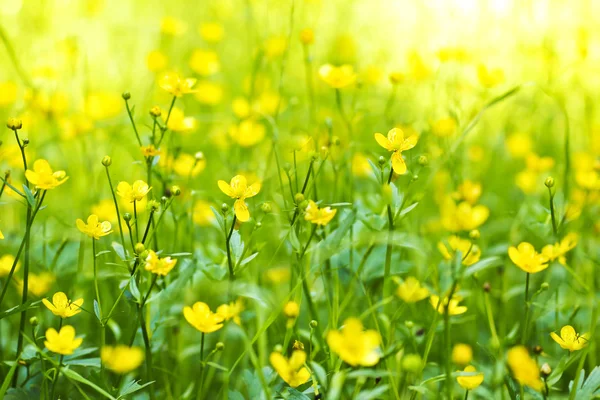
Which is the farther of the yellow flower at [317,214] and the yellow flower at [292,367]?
the yellow flower at [317,214]

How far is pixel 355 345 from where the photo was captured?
2.62 ft

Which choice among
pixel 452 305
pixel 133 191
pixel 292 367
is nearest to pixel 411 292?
pixel 452 305

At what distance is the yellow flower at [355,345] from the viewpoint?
79cm

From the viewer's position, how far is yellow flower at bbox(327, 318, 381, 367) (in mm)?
786

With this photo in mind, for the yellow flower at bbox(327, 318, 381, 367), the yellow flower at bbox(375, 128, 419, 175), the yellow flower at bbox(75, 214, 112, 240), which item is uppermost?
the yellow flower at bbox(375, 128, 419, 175)

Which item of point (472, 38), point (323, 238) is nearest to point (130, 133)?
point (323, 238)

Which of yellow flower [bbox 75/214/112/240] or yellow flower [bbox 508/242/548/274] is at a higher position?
yellow flower [bbox 75/214/112/240]

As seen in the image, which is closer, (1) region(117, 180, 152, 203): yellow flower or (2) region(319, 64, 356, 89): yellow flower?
(1) region(117, 180, 152, 203): yellow flower

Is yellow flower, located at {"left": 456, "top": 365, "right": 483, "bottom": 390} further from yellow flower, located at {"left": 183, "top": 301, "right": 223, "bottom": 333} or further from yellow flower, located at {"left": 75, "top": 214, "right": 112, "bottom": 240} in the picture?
yellow flower, located at {"left": 75, "top": 214, "right": 112, "bottom": 240}

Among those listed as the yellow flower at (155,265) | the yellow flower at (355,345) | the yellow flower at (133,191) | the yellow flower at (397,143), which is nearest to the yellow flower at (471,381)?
the yellow flower at (355,345)

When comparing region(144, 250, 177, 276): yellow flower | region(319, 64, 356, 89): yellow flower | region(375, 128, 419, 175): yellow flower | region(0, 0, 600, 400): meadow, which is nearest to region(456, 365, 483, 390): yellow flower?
region(0, 0, 600, 400): meadow

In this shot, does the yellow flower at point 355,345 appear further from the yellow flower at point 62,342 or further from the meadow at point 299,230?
the yellow flower at point 62,342

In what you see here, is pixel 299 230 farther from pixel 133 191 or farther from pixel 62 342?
pixel 62 342

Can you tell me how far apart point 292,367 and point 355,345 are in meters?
0.15
